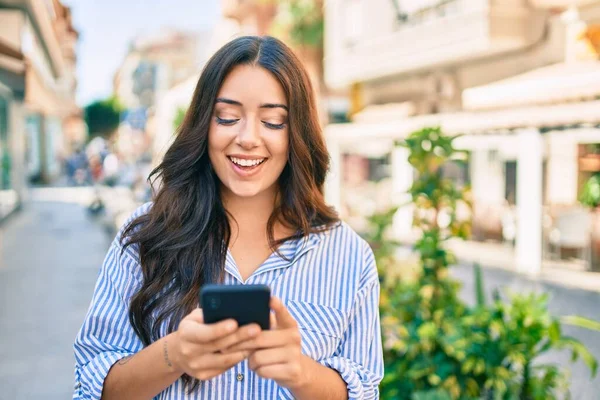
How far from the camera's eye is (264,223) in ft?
5.26

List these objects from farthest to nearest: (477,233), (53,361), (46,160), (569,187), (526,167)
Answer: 1. (46,160)
2. (477,233)
3. (569,187)
4. (526,167)
5. (53,361)

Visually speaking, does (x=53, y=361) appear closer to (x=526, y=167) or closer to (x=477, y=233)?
(x=526, y=167)

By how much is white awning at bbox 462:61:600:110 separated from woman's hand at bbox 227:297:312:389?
8.17 metres

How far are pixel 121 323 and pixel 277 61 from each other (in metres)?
0.65

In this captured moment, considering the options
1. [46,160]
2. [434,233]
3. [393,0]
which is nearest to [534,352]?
[434,233]

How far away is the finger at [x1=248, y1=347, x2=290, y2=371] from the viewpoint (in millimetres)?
1164

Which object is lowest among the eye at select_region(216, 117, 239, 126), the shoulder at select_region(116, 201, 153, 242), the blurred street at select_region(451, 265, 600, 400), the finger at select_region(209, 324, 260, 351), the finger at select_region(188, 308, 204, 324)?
the blurred street at select_region(451, 265, 600, 400)

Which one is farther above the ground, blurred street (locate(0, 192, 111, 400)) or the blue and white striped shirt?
the blue and white striped shirt

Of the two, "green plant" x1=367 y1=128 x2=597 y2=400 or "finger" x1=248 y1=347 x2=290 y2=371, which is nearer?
"finger" x1=248 y1=347 x2=290 y2=371

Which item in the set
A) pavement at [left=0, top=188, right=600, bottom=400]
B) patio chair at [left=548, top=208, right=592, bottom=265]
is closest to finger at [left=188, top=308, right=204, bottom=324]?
pavement at [left=0, top=188, right=600, bottom=400]

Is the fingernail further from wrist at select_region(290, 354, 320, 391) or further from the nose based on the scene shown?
the nose

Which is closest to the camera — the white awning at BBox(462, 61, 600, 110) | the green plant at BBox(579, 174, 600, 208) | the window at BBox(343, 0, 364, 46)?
the white awning at BBox(462, 61, 600, 110)

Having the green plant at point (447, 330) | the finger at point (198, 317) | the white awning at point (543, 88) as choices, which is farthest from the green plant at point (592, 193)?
the finger at point (198, 317)

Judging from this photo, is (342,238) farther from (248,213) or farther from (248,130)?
(248,130)
